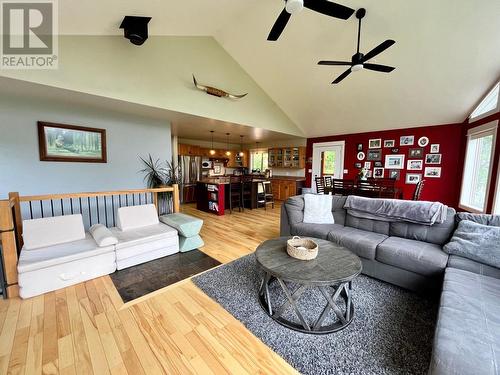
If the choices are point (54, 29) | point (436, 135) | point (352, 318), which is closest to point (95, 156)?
point (54, 29)

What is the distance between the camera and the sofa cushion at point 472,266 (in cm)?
173

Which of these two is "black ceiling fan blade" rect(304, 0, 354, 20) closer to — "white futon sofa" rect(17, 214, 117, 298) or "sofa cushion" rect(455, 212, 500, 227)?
"sofa cushion" rect(455, 212, 500, 227)

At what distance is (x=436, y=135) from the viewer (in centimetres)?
473

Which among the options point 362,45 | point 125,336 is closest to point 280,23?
point 362,45

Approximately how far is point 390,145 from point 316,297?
510cm

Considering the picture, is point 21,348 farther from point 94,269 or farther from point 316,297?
point 316,297

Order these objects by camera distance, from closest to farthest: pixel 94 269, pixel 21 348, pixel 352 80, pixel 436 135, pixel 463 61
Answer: pixel 21 348 < pixel 94 269 < pixel 463 61 < pixel 352 80 < pixel 436 135


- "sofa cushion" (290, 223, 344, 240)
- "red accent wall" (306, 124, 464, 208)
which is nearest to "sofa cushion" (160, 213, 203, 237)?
"sofa cushion" (290, 223, 344, 240)

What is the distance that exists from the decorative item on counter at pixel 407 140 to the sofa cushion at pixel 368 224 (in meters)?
3.67

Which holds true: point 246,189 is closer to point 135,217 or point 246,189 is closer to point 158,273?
point 135,217

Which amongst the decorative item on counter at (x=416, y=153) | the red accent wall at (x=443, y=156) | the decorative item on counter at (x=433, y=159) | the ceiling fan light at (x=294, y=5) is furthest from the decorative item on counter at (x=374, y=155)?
the ceiling fan light at (x=294, y=5)

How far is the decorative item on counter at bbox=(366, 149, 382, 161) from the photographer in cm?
556

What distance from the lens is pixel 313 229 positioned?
9.18 feet

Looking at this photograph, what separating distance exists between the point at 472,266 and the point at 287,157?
20.4 ft
